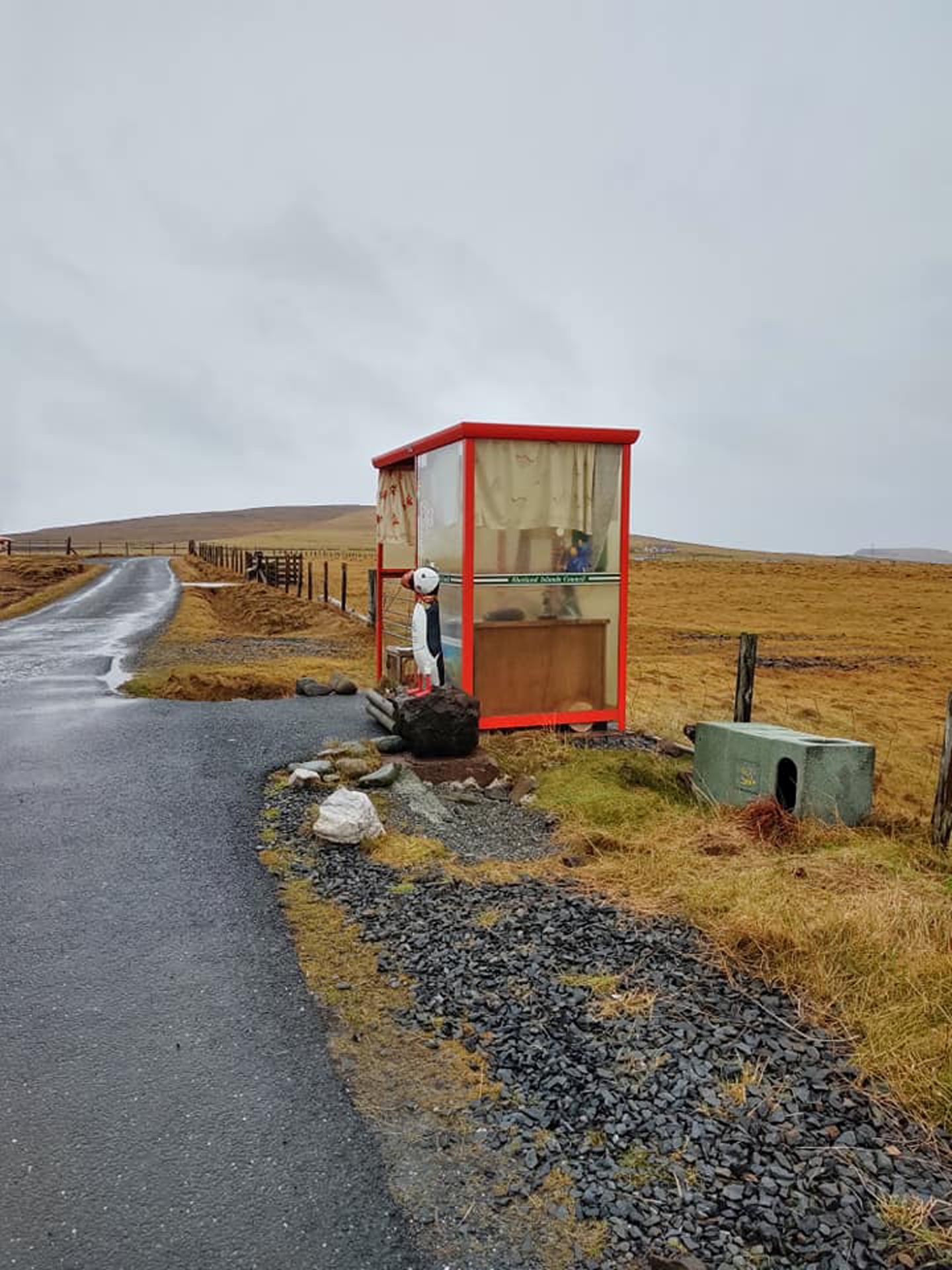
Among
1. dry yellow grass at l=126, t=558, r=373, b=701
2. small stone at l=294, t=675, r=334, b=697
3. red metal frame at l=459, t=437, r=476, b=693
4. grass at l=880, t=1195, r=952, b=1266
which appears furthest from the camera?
dry yellow grass at l=126, t=558, r=373, b=701

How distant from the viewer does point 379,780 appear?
26.1ft

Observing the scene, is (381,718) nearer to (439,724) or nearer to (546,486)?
(439,724)

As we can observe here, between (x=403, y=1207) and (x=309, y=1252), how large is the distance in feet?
1.07

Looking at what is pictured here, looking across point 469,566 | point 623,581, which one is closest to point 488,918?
point 469,566

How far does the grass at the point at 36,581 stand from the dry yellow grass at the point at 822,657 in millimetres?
18933

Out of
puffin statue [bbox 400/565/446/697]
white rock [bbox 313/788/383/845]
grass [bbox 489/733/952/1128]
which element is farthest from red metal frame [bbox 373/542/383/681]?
white rock [bbox 313/788/383/845]

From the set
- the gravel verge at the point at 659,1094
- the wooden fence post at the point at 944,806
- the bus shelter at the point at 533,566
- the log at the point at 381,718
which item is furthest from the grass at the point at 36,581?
the wooden fence post at the point at 944,806

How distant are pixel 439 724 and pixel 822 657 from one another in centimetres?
1412

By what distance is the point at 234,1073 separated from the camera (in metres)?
3.70

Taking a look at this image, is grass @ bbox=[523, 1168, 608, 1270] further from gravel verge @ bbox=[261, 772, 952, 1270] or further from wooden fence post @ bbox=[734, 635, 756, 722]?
wooden fence post @ bbox=[734, 635, 756, 722]

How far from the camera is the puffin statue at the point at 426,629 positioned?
951 centimetres

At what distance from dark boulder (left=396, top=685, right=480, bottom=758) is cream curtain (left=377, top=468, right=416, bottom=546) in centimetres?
342

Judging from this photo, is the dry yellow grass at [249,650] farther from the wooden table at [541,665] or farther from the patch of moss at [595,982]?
the patch of moss at [595,982]

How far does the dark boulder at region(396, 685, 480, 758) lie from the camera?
8570mm
